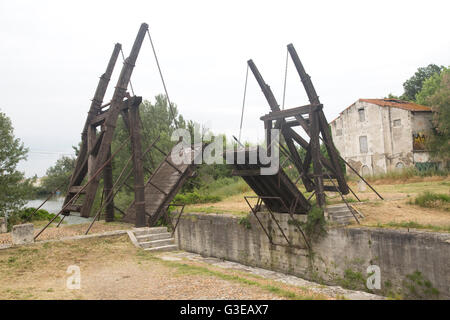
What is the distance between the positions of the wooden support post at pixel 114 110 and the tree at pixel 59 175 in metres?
40.0

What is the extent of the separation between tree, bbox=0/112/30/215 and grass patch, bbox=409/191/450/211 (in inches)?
831

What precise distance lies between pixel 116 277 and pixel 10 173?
17881 millimetres

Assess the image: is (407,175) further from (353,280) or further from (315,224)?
(353,280)

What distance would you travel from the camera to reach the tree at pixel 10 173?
1969 centimetres

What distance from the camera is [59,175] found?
57531mm

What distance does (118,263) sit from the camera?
7770 mm

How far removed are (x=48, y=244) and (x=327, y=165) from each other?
32.2 ft

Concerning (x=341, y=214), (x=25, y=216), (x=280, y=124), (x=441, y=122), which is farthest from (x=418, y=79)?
(x=25, y=216)

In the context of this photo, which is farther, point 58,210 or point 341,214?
point 58,210

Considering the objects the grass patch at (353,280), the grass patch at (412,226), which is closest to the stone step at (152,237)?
the grass patch at (353,280)

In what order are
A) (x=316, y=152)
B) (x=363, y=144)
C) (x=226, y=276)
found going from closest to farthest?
1. (x=226, y=276)
2. (x=316, y=152)
3. (x=363, y=144)

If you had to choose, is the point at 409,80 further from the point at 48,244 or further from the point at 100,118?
the point at 48,244
